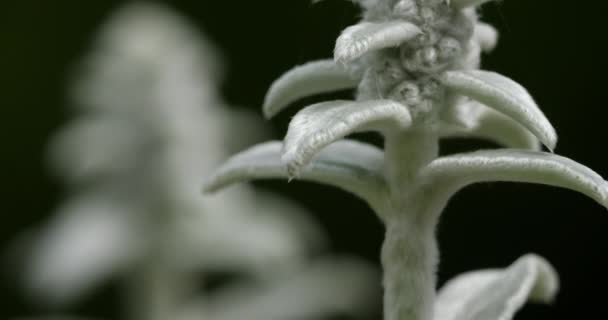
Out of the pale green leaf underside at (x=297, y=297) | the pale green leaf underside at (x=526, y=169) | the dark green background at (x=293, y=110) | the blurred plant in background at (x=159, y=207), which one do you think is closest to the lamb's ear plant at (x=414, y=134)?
the pale green leaf underside at (x=526, y=169)

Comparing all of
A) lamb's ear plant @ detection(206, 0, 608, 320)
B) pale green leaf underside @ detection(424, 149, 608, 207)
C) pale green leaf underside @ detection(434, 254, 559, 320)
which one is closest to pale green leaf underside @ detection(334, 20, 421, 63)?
lamb's ear plant @ detection(206, 0, 608, 320)

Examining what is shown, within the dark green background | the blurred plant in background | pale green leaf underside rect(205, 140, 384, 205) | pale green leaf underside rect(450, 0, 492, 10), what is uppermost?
the dark green background

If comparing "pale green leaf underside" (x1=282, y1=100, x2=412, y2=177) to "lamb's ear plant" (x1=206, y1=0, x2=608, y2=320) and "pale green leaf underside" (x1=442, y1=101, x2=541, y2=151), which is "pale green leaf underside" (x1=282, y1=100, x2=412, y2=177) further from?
"pale green leaf underside" (x1=442, y1=101, x2=541, y2=151)

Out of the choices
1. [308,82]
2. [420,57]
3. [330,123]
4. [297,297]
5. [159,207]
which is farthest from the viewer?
[297,297]

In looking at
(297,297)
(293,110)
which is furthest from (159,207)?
(293,110)

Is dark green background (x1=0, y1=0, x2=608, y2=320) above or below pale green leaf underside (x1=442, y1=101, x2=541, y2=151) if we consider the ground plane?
above

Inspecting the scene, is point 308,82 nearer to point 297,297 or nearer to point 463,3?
point 463,3
